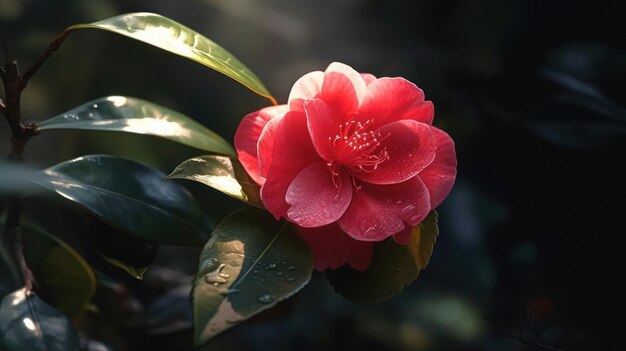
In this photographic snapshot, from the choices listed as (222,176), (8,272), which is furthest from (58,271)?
(222,176)

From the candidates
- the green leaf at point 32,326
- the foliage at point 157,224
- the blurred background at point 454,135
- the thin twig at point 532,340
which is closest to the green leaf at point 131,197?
the foliage at point 157,224

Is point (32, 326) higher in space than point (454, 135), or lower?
higher

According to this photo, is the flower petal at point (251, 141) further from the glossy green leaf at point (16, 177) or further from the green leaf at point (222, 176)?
the glossy green leaf at point (16, 177)

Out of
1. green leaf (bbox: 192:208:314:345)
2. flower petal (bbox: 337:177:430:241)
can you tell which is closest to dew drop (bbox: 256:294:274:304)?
green leaf (bbox: 192:208:314:345)

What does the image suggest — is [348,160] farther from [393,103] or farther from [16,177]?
[16,177]

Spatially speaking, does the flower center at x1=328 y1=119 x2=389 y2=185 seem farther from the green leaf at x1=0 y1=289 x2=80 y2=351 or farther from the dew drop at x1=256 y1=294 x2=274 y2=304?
the green leaf at x1=0 y1=289 x2=80 y2=351

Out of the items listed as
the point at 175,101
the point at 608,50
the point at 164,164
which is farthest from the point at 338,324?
the point at 608,50

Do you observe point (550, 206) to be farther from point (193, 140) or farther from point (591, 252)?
point (193, 140)
